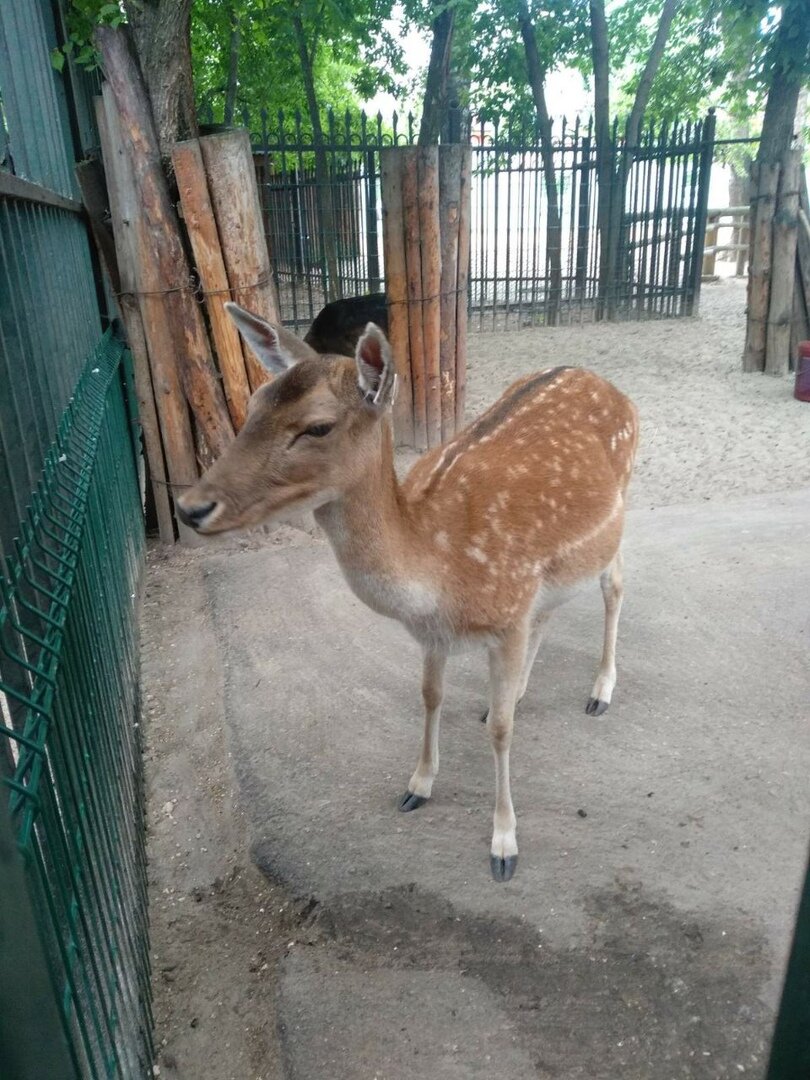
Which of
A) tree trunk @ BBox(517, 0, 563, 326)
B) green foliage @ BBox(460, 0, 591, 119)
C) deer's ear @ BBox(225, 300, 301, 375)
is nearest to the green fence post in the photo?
deer's ear @ BBox(225, 300, 301, 375)

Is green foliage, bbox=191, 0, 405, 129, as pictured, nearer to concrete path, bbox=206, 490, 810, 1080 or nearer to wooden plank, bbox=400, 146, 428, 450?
wooden plank, bbox=400, 146, 428, 450

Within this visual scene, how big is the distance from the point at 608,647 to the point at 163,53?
414cm

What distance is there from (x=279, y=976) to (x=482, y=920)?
0.67 m

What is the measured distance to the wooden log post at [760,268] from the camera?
898 cm

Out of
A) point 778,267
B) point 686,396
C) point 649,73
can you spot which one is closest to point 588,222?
point 649,73

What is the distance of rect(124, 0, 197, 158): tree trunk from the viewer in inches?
200

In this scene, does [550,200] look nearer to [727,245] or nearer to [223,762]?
[727,245]

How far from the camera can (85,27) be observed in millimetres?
6434

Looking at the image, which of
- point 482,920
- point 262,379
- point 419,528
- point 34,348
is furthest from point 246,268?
point 482,920

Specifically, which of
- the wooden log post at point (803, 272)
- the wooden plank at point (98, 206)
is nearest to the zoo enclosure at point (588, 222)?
the wooden log post at point (803, 272)

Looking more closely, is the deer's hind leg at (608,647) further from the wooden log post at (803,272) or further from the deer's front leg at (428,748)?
the wooden log post at (803,272)

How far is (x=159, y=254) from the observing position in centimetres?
517

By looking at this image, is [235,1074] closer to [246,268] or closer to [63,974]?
[63,974]

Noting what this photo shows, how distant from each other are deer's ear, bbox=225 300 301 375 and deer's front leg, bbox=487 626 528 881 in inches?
48.6
